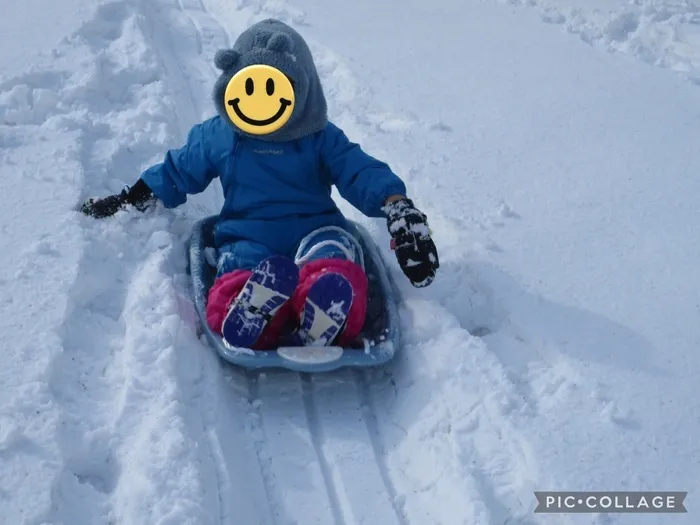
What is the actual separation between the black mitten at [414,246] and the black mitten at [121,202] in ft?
3.10

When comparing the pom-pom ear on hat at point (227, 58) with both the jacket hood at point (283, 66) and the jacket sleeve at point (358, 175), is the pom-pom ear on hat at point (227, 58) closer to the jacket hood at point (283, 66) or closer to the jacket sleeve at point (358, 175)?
the jacket hood at point (283, 66)

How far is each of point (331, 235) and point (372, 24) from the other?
2928 millimetres

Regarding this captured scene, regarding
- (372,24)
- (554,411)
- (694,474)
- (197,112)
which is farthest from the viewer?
(372,24)

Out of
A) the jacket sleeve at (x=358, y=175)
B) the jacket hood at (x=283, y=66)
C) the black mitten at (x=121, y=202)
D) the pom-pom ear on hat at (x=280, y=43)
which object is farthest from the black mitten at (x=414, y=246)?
the black mitten at (x=121, y=202)

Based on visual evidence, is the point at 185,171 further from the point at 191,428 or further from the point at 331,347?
the point at 191,428

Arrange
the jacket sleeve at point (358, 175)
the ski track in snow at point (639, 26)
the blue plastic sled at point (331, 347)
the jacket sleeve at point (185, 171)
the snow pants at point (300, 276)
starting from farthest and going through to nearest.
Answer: the ski track in snow at point (639, 26) → the jacket sleeve at point (185, 171) → the jacket sleeve at point (358, 175) → the snow pants at point (300, 276) → the blue plastic sled at point (331, 347)

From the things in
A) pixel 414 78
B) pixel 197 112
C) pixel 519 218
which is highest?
pixel 519 218

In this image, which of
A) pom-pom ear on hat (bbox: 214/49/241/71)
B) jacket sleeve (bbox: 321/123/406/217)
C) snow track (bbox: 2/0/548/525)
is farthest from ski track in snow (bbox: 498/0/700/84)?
snow track (bbox: 2/0/548/525)

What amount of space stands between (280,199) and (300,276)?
369mm

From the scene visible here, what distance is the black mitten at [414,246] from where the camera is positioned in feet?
8.11

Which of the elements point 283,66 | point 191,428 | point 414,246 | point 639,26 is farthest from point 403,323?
point 639,26

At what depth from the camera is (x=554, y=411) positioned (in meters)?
2.17

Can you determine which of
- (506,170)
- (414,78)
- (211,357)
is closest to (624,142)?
(506,170)

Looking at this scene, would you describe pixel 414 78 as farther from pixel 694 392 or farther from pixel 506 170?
pixel 694 392
